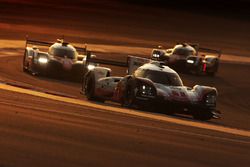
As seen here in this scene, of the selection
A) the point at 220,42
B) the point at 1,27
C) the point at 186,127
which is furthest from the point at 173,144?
the point at 220,42

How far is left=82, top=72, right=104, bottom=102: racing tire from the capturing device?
21562 millimetres

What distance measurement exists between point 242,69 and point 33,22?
23.6 m

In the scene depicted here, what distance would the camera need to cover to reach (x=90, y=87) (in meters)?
21.8

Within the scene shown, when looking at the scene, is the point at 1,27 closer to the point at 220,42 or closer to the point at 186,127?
the point at 220,42

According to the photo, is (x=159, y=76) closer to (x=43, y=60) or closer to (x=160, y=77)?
(x=160, y=77)

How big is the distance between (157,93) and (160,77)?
3.67 ft

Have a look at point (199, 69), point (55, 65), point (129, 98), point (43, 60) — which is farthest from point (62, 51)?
point (129, 98)

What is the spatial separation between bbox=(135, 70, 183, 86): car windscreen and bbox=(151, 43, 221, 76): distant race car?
13.8 metres

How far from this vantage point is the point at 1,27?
53.6m

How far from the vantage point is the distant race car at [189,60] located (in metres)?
35.5

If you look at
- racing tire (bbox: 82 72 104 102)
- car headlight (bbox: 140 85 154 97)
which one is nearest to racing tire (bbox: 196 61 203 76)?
racing tire (bbox: 82 72 104 102)

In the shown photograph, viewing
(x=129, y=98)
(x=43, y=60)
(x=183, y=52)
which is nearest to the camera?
(x=129, y=98)

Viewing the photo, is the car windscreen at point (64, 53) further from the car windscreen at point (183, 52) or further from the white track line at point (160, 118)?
the car windscreen at point (183, 52)

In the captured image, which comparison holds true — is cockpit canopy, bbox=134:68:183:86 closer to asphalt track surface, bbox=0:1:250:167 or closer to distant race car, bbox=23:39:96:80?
asphalt track surface, bbox=0:1:250:167
